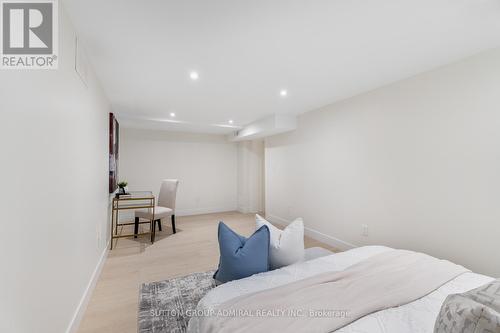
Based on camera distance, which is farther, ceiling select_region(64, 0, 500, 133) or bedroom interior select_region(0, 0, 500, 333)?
ceiling select_region(64, 0, 500, 133)

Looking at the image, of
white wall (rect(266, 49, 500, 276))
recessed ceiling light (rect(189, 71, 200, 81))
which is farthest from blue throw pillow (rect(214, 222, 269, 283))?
white wall (rect(266, 49, 500, 276))

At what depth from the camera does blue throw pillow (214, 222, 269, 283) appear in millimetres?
1522

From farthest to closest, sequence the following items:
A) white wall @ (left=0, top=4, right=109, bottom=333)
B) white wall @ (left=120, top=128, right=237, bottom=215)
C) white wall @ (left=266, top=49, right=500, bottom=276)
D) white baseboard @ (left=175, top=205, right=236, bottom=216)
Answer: white baseboard @ (left=175, top=205, right=236, bottom=216), white wall @ (left=120, top=128, right=237, bottom=215), white wall @ (left=266, top=49, right=500, bottom=276), white wall @ (left=0, top=4, right=109, bottom=333)

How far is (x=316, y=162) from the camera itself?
358cm

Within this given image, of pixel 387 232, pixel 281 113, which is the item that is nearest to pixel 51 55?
pixel 281 113

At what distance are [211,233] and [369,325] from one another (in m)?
3.27

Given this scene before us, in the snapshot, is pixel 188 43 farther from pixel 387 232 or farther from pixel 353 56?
pixel 387 232

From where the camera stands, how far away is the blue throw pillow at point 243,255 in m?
1.52

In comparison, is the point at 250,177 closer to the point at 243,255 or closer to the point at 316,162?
the point at 316,162

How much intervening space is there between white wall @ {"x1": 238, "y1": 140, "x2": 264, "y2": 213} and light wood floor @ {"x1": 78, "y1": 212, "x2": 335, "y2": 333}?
134cm

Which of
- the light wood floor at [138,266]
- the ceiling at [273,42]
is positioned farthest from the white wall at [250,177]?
the ceiling at [273,42]

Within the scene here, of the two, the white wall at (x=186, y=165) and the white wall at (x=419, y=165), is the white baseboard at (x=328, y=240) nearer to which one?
the white wall at (x=419, y=165)

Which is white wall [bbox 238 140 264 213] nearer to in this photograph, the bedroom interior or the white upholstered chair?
the white upholstered chair

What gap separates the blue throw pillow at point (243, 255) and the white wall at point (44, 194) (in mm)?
1012
